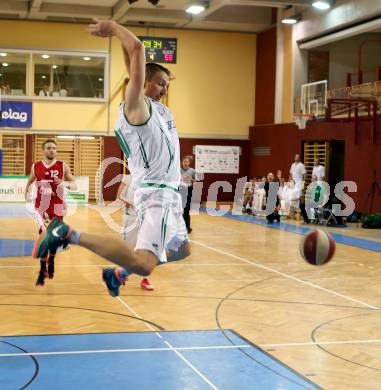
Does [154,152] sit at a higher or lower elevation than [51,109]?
lower

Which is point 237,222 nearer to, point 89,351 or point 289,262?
point 289,262

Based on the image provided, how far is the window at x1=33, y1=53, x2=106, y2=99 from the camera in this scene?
28203 mm

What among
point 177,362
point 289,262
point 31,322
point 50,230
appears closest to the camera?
point 50,230

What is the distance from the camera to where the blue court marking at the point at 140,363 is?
5.34m

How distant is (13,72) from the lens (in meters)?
27.9

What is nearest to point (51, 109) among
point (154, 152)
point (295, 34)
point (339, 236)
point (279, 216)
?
point (295, 34)

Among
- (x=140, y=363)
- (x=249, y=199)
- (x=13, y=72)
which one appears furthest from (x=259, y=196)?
(x=140, y=363)

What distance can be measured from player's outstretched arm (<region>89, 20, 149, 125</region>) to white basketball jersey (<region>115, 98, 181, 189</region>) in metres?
0.17

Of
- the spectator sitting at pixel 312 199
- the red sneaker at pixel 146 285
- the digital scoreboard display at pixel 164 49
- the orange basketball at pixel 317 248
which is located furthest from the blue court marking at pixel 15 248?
the digital scoreboard display at pixel 164 49

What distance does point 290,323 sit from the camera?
7512mm

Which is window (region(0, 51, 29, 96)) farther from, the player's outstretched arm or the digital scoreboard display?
the player's outstretched arm

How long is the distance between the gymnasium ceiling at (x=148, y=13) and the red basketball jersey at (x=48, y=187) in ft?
51.6

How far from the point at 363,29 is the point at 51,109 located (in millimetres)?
13128

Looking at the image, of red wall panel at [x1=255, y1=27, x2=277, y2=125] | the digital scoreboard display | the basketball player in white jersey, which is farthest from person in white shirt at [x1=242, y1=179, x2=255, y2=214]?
the basketball player in white jersey
